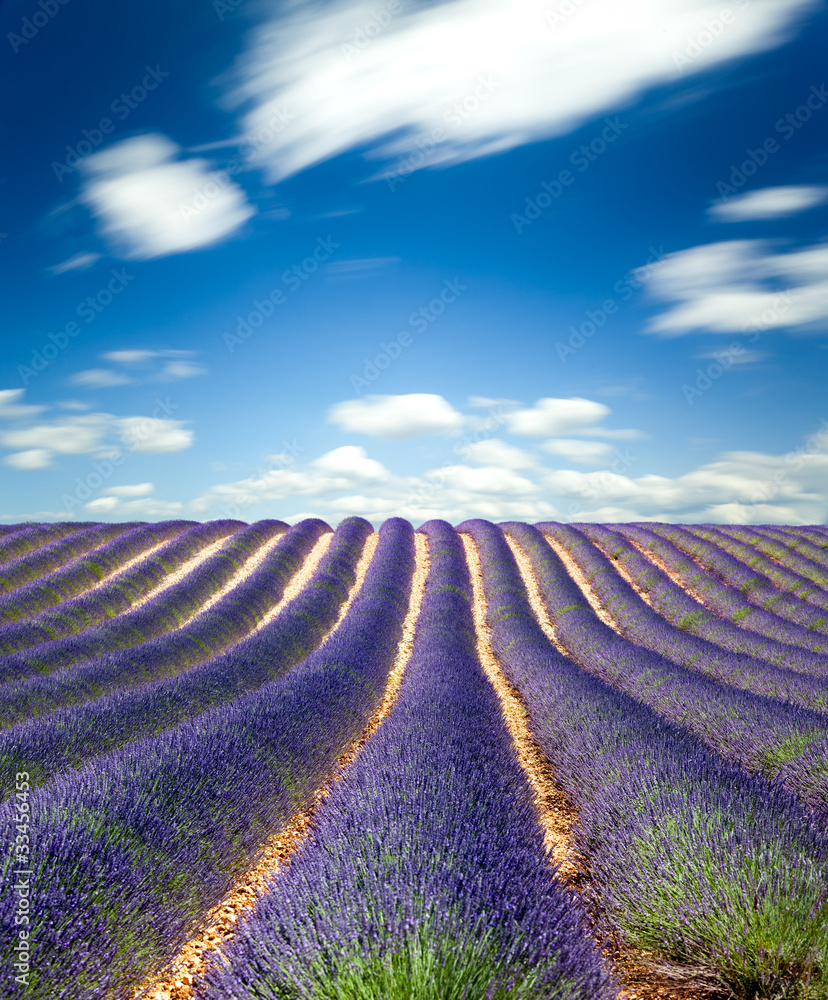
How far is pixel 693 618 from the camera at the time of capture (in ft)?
40.2

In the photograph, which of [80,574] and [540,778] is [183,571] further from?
[540,778]

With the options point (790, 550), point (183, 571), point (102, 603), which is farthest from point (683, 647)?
point (183, 571)

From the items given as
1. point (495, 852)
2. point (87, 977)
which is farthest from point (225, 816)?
point (495, 852)

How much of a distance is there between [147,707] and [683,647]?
7602 mm

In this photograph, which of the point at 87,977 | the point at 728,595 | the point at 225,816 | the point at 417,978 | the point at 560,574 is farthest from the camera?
the point at 560,574

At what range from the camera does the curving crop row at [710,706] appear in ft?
16.6

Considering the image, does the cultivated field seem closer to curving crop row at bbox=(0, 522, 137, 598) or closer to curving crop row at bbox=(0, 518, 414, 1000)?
curving crop row at bbox=(0, 518, 414, 1000)

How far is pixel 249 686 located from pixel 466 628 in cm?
488

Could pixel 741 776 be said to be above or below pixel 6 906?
below

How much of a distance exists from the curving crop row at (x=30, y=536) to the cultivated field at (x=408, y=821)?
6696 mm

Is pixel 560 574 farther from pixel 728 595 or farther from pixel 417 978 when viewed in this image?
pixel 417 978

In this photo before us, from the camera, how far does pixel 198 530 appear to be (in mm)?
19297

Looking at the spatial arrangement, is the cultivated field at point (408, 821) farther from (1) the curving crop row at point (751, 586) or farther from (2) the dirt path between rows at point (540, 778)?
(1) the curving crop row at point (751, 586)

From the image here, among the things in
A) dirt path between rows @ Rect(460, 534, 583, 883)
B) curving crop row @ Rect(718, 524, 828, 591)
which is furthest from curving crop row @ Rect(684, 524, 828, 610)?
dirt path between rows @ Rect(460, 534, 583, 883)
